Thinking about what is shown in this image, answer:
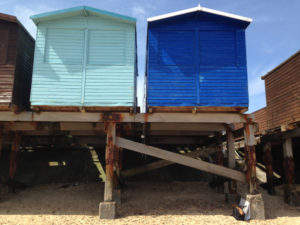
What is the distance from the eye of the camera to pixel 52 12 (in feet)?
29.4

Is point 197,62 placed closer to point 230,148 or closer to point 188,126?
point 188,126

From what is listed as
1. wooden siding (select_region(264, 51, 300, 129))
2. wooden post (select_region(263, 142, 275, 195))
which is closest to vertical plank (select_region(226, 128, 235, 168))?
wooden siding (select_region(264, 51, 300, 129))

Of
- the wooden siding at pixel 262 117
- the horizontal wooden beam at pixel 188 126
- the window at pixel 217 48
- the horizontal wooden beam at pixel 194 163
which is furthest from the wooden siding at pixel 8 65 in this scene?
the wooden siding at pixel 262 117

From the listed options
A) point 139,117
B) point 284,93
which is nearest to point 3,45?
point 139,117

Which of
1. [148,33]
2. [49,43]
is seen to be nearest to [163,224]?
[148,33]

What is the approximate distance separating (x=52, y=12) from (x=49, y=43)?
1.06 metres

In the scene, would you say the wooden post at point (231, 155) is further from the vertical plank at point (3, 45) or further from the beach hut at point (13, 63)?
the vertical plank at point (3, 45)

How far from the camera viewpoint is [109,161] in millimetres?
8469

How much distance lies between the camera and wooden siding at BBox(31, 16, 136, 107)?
342 inches

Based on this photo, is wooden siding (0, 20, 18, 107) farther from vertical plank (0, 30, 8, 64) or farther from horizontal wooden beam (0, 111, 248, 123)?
horizontal wooden beam (0, 111, 248, 123)

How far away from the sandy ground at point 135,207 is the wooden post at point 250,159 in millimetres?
1071

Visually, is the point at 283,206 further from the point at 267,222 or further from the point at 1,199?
the point at 1,199

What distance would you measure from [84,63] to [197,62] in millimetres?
3860

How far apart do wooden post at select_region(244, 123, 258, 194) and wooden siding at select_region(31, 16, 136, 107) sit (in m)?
4.02
